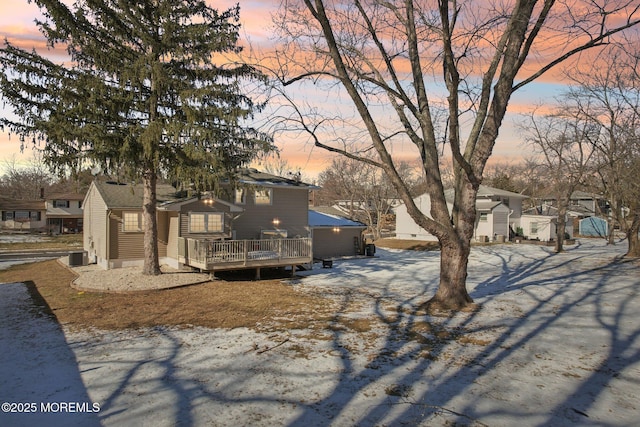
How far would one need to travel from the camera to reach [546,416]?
4.86 m

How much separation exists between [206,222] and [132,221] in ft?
10.7

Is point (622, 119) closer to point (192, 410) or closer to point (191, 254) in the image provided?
point (191, 254)

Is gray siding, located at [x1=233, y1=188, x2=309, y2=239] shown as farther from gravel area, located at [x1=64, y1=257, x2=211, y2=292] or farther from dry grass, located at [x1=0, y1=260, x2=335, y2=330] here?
dry grass, located at [x1=0, y1=260, x2=335, y2=330]

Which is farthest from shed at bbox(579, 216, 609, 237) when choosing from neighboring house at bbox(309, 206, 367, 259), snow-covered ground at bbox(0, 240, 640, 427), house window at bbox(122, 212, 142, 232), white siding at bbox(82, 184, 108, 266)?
white siding at bbox(82, 184, 108, 266)

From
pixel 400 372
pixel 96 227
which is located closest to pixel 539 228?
pixel 96 227

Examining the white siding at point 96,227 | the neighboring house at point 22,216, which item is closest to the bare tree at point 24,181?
the neighboring house at point 22,216

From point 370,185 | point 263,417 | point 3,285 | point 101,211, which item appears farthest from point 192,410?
point 370,185

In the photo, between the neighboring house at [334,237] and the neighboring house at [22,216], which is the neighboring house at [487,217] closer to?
the neighboring house at [334,237]

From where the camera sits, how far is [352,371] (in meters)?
6.26

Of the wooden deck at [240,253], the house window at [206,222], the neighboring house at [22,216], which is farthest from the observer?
the neighboring house at [22,216]

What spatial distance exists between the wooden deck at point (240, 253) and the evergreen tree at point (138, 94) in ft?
4.80

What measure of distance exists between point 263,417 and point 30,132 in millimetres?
12436

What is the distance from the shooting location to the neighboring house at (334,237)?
2419cm

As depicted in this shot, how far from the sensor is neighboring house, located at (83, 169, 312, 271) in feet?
51.0
